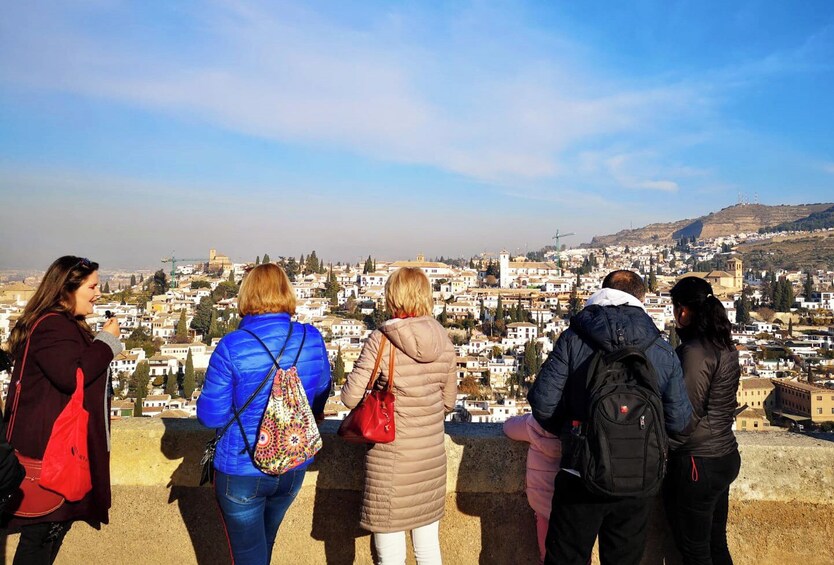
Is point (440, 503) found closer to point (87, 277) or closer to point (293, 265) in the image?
point (87, 277)

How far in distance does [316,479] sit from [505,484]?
691 millimetres

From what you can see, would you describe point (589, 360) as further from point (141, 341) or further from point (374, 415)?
point (141, 341)

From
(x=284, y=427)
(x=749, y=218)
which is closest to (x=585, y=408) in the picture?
(x=284, y=427)

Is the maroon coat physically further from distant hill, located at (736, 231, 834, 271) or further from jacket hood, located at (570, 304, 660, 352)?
distant hill, located at (736, 231, 834, 271)

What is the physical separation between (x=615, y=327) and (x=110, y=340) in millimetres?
1446

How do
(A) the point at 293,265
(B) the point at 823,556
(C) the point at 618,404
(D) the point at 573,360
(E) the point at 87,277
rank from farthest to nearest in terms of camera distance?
(A) the point at 293,265, (B) the point at 823,556, (E) the point at 87,277, (D) the point at 573,360, (C) the point at 618,404

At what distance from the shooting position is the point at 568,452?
161cm

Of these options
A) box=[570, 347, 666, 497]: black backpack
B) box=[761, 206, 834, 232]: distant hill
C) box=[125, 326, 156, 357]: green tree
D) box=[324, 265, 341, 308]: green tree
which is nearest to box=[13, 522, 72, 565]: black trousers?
box=[570, 347, 666, 497]: black backpack

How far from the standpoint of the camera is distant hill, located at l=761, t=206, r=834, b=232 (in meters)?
149

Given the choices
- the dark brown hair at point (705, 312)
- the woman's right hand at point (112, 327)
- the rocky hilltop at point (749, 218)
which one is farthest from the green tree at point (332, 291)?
the rocky hilltop at point (749, 218)

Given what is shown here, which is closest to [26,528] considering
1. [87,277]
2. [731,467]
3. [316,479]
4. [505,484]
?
[87,277]

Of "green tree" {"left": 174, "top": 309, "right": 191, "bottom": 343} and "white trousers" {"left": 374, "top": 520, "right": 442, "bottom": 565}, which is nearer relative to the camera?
"white trousers" {"left": 374, "top": 520, "right": 442, "bottom": 565}

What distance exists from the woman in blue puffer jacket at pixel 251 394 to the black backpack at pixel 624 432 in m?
0.81

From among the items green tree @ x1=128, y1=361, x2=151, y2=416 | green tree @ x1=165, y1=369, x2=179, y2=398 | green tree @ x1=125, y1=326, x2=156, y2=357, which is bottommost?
green tree @ x1=165, y1=369, x2=179, y2=398
